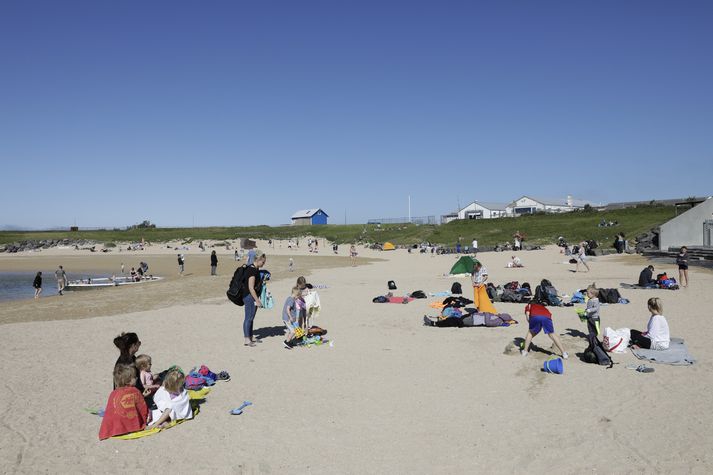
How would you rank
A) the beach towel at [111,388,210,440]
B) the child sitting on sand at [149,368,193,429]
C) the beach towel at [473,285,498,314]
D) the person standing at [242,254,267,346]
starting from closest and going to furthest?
the beach towel at [111,388,210,440], the child sitting on sand at [149,368,193,429], the person standing at [242,254,267,346], the beach towel at [473,285,498,314]

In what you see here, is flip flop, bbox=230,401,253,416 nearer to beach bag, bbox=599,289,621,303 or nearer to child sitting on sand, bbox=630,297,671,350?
child sitting on sand, bbox=630,297,671,350

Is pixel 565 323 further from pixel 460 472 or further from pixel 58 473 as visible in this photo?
pixel 58 473

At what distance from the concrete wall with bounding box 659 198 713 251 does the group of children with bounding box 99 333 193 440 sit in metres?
36.0

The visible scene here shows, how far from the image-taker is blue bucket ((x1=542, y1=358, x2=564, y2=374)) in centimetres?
883

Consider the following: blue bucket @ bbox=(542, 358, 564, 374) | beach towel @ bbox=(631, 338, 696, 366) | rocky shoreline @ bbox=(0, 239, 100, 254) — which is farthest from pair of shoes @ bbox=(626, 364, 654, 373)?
rocky shoreline @ bbox=(0, 239, 100, 254)

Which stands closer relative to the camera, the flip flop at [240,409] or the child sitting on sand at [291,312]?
the flip flop at [240,409]

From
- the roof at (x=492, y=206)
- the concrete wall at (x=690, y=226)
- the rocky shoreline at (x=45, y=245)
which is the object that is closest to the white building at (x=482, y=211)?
the roof at (x=492, y=206)

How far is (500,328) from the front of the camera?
12.8 metres

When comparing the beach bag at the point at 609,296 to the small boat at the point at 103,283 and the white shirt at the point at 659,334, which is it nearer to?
the white shirt at the point at 659,334

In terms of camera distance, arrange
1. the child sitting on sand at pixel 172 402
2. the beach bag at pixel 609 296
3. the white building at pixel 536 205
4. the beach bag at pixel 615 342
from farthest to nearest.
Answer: the white building at pixel 536 205 → the beach bag at pixel 609 296 → the beach bag at pixel 615 342 → the child sitting on sand at pixel 172 402

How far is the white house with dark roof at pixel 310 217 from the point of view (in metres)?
107

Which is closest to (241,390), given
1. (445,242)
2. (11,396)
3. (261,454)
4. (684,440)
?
(261,454)

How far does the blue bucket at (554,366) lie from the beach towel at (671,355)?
79.2 inches

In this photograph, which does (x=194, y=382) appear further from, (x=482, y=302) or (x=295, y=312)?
(x=482, y=302)
